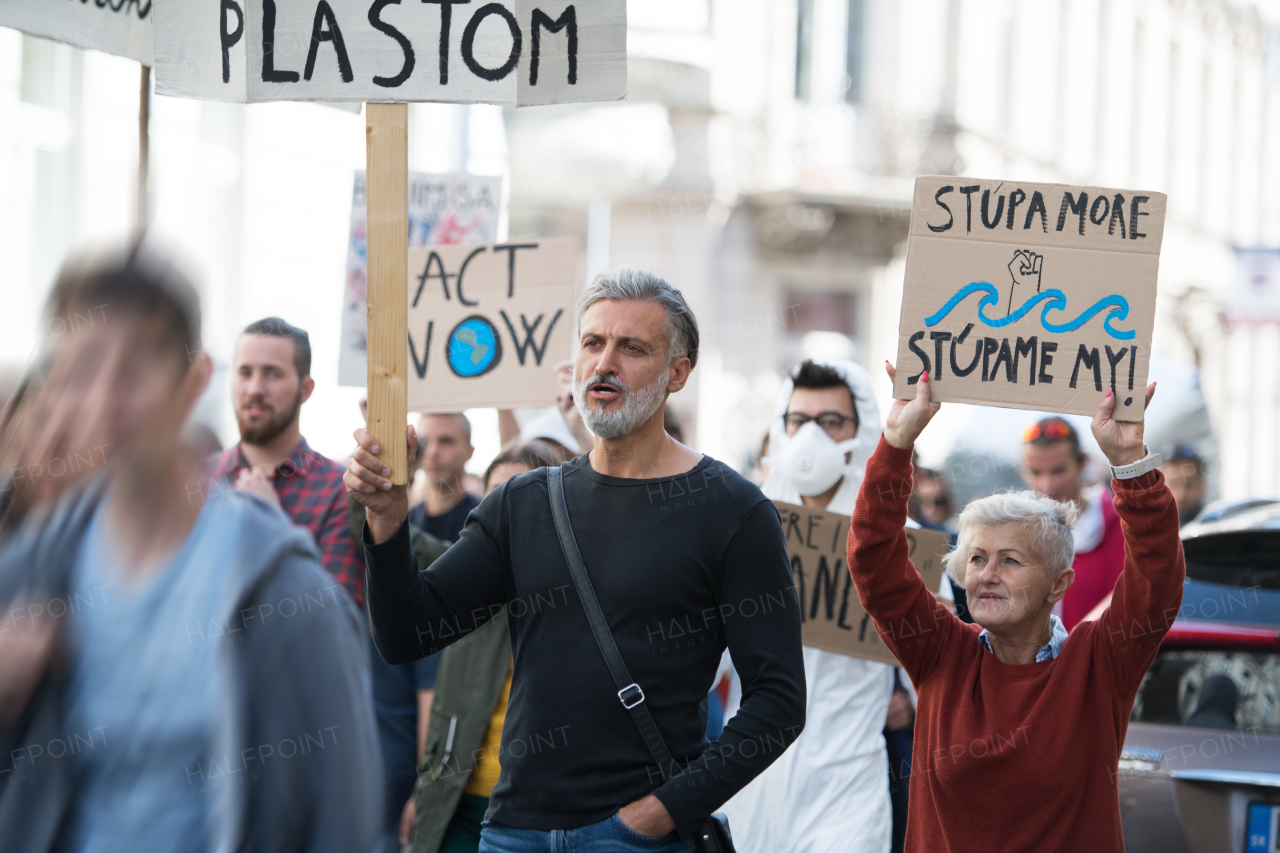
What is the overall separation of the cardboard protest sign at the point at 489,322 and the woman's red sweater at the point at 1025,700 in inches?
81.5

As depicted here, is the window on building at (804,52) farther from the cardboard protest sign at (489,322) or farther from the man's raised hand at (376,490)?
the man's raised hand at (376,490)

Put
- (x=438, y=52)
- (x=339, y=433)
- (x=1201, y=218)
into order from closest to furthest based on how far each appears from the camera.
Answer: (x=438, y=52) < (x=339, y=433) < (x=1201, y=218)

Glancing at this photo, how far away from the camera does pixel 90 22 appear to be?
4109mm

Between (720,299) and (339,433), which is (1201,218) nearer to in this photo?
(720,299)

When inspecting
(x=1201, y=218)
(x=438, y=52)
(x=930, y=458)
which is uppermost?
(x=1201, y=218)

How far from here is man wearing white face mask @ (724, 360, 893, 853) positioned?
12.7 ft

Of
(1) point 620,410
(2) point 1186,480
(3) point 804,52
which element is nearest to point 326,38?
(1) point 620,410

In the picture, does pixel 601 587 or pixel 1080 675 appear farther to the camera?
pixel 1080 675

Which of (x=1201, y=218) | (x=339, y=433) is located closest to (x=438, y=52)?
(x=339, y=433)

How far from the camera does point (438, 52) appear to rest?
3.03 m

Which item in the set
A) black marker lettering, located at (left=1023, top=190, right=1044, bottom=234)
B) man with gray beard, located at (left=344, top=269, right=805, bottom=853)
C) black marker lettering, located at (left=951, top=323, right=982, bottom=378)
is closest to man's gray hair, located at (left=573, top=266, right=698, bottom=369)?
man with gray beard, located at (left=344, top=269, right=805, bottom=853)

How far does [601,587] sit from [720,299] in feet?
56.5

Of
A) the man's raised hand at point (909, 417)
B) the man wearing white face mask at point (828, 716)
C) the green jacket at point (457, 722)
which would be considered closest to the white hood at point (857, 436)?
the man wearing white face mask at point (828, 716)

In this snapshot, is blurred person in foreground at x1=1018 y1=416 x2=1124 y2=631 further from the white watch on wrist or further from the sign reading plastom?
the sign reading plastom
